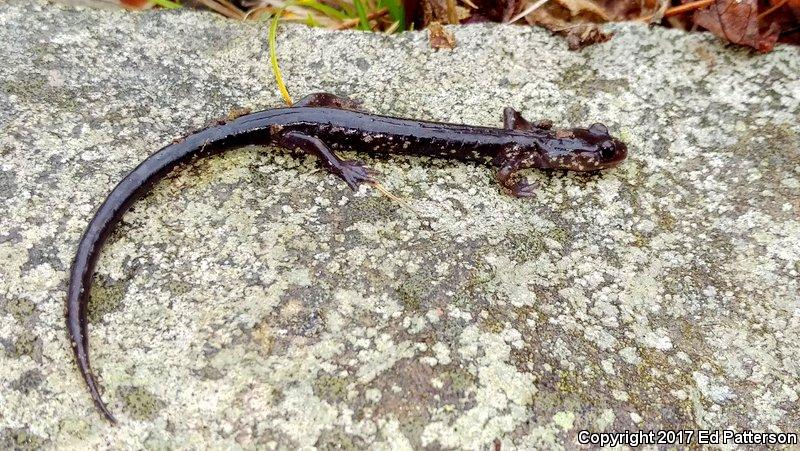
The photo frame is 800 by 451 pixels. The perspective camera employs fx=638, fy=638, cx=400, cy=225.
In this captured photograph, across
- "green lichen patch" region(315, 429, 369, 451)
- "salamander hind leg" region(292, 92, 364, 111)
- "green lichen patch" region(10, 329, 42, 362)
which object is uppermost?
"salamander hind leg" region(292, 92, 364, 111)

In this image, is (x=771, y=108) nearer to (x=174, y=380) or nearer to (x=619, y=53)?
(x=619, y=53)

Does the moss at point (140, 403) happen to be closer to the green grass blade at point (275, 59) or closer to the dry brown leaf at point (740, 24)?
the green grass blade at point (275, 59)

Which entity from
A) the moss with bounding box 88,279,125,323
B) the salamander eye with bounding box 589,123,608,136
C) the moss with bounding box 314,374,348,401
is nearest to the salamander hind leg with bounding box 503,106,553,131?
the salamander eye with bounding box 589,123,608,136

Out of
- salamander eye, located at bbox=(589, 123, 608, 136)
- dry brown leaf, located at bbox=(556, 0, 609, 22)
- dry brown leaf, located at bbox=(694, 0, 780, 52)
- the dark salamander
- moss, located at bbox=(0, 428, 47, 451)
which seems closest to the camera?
moss, located at bbox=(0, 428, 47, 451)

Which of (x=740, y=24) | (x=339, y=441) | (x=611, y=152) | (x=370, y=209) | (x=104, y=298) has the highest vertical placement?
(x=740, y=24)

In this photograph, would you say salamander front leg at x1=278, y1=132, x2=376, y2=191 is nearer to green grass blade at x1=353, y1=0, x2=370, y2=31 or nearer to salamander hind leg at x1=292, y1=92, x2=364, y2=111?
salamander hind leg at x1=292, y1=92, x2=364, y2=111

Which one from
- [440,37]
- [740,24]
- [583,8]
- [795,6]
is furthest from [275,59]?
[795,6]

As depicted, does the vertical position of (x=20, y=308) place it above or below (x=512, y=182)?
below

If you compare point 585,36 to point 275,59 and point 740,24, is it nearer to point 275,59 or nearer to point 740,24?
point 740,24
